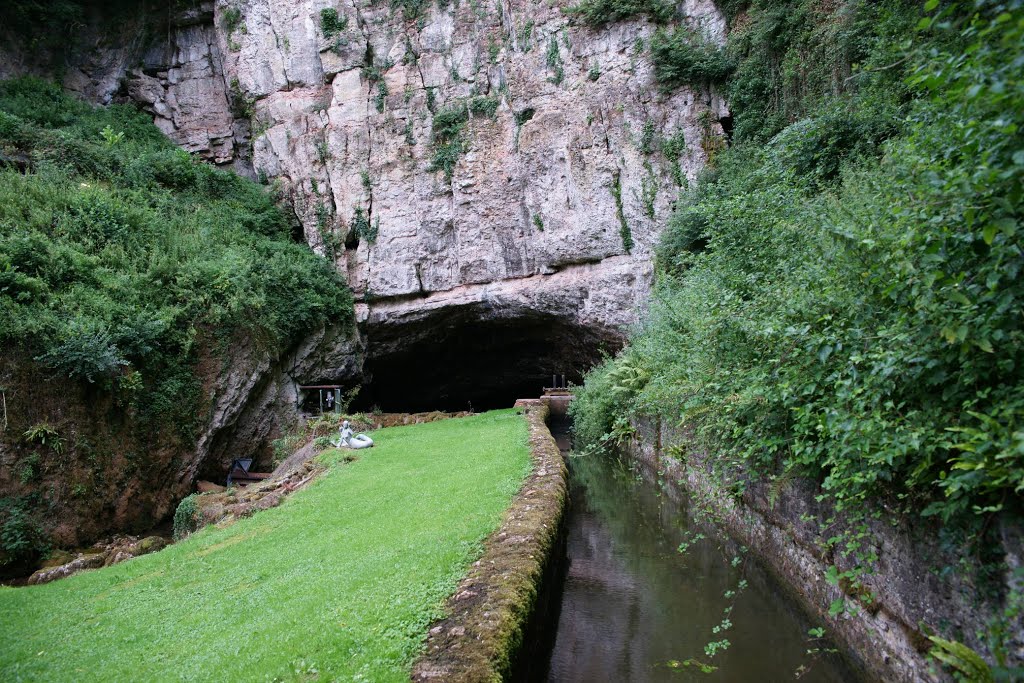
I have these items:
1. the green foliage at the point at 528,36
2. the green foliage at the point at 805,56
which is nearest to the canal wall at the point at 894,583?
the green foliage at the point at 805,56

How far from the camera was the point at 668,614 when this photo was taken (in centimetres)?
565

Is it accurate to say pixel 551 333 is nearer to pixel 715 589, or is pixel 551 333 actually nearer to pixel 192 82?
pixel 715 589

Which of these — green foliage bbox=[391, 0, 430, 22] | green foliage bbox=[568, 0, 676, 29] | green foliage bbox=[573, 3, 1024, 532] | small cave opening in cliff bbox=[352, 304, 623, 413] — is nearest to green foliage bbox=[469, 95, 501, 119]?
green foliage bbox=[568, 0, 676, 29]

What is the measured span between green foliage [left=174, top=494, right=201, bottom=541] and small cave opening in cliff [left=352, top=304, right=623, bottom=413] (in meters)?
10.8

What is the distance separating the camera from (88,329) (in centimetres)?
1027

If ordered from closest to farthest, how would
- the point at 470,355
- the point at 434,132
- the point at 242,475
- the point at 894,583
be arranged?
1. the point at 894,583
2. the point at 242,475
3. the point at 434,132
4. the point at 470,355

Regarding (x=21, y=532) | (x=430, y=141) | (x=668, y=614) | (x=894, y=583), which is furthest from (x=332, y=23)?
(x=894, y=583)

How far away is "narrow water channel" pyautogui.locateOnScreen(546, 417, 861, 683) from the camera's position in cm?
469

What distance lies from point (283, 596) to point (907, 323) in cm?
556

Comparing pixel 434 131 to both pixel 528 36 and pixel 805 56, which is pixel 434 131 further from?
pixel 805 56

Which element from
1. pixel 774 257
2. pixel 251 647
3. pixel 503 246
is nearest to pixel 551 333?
pixel 503 246

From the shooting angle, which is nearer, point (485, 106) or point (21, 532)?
point (21, 532)

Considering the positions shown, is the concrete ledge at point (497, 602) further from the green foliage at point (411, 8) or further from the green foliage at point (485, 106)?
the green foliage at point (411, 8)

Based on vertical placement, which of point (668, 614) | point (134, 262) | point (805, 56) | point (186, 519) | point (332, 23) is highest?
point (332, 23)
